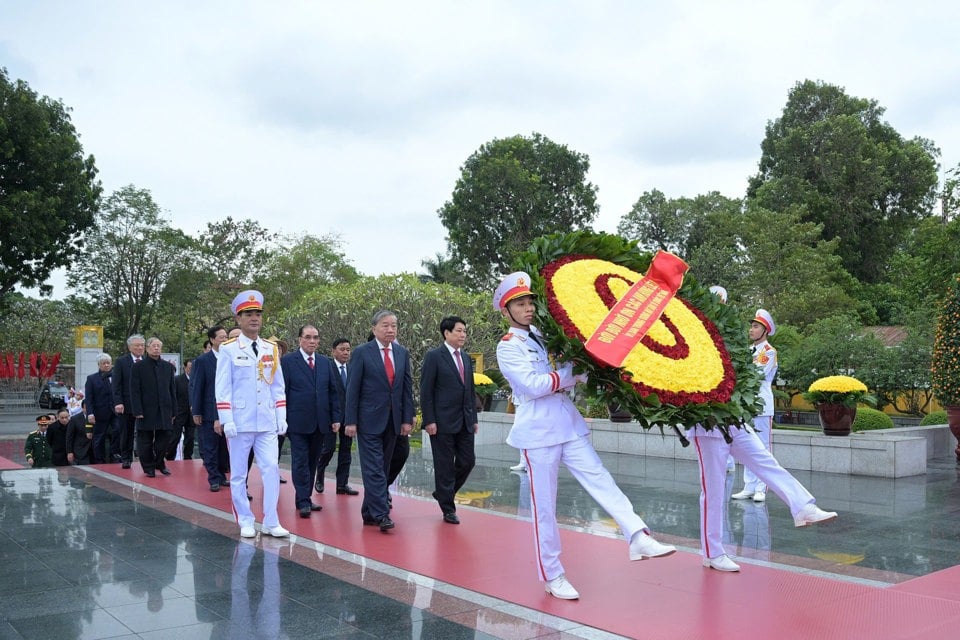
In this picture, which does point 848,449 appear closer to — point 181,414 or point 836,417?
point 836,417

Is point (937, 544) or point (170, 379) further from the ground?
point (170, 379)

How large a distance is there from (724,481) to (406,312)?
60.7 feet

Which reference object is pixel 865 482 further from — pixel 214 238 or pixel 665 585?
pixel 214 238

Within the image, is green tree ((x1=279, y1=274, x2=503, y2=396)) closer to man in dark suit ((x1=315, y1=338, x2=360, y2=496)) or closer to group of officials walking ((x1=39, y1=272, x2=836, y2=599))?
group of officials walking ((x1=39, y1=272, x2=836, y2=599))

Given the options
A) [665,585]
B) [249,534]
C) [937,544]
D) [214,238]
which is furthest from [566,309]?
[214,238]

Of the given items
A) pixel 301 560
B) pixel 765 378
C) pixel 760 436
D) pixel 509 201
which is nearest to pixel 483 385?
pixel 760 436

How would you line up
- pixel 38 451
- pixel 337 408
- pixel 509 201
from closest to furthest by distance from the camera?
pixel 337 408 → pixel 38 451 → pixel 509 201

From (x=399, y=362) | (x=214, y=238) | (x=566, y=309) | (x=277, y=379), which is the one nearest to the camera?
(x=566, y=309)

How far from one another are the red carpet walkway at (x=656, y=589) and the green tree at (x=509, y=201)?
115 feet

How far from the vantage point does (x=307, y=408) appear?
8.14 meters

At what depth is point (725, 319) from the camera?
5.46m

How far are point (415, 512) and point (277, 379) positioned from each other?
6.49ft

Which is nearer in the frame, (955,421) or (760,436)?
(760,436)

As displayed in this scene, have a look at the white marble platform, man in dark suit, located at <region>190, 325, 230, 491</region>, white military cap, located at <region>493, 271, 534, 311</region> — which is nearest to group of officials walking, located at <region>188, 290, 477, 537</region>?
man in dark suit, located at <region>190, 325, 230, 491</region>
